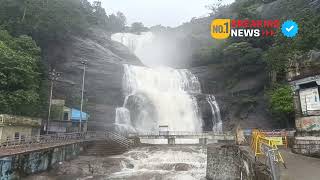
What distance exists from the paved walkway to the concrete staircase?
18.7 m

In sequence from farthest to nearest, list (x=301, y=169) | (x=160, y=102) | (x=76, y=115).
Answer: (x=160, y=102) < (x=76, y=115) < (x=301, y=169)

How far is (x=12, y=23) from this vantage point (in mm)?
46406

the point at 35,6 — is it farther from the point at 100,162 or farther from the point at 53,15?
the point at 100,162

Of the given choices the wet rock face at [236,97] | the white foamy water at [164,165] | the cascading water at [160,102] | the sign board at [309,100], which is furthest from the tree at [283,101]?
the sign board at [309,100]

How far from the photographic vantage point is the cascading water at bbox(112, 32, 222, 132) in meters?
45.2

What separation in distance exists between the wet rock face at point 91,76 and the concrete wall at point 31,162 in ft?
64.0

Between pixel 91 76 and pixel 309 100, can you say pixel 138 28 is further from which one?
pixel 309 100

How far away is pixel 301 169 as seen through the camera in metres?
10.1

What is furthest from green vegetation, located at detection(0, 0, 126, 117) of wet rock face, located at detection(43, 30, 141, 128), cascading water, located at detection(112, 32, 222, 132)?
cascading water, located at detection(112, 32, 222, 132)

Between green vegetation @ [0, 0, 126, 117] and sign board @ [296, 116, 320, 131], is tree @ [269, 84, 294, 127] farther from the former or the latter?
green vegetation @ [0, 0, 126, 117]

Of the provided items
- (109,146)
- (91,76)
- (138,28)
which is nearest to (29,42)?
(91,76)

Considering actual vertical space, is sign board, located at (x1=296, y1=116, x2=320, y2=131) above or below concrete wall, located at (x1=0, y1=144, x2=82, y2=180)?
above

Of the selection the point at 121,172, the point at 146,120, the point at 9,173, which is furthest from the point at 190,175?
the point at 146,120

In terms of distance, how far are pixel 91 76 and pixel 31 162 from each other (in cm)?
2946
